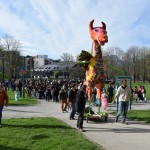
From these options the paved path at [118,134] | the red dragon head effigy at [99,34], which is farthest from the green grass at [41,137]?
the red dragon head effigy at [99,34]

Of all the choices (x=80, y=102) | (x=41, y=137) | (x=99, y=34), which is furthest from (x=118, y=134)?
(x=99, y=34)

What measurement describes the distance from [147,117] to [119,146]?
21.3ft

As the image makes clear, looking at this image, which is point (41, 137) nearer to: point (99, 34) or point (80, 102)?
point (80, 102)

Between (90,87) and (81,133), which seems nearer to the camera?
(81,133)

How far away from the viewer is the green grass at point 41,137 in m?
9.23

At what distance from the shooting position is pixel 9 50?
68562 mm

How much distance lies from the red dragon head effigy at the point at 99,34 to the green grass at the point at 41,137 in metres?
4.23

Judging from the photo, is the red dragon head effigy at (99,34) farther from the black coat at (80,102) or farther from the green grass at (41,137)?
the green grass at (41,137)

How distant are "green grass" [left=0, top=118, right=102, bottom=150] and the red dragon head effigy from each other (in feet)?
13.9

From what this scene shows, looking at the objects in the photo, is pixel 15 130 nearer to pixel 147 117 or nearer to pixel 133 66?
pixel 147 117

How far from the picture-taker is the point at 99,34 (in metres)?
14.8

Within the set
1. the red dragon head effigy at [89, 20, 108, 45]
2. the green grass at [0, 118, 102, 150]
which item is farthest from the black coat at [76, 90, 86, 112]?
the red dragon head effigy at [89, 20, 108, 45]

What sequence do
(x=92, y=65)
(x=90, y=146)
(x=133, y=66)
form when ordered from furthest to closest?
(x=133, y=66) < (x=92, y=65) < (x=90, y=146)

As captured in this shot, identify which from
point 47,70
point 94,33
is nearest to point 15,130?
point 94,33
